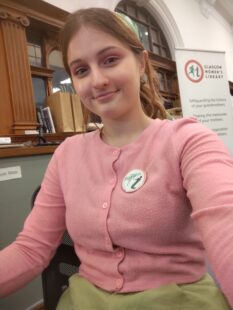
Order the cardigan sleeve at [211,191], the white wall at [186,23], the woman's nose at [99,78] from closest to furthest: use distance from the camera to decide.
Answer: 1. the cardigan sleeve at [211,191]
2. the woman's nose at [99,78]
3. the white wall at [186,23]

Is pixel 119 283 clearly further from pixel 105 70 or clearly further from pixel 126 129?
pixel 105 70

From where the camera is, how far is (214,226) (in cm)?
50

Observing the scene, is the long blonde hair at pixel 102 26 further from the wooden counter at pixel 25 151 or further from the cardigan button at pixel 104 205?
the wooden counter at pixel 25 151

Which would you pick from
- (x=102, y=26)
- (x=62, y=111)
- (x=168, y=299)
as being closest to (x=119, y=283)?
(x=168, y=299)

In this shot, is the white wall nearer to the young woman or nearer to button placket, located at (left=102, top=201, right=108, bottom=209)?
the young woman

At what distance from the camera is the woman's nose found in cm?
72

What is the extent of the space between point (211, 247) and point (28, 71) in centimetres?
256

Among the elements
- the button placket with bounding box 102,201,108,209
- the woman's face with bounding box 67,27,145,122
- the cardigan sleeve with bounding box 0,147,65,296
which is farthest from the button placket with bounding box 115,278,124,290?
the woman's face with bounding box 67,27,145,122

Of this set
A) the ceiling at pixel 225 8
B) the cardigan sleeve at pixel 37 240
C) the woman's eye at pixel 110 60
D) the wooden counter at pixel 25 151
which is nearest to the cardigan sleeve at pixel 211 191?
the woman's eye at pixel 110 60

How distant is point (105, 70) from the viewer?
73 cm

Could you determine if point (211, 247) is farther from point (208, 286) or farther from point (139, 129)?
point (139, 129)

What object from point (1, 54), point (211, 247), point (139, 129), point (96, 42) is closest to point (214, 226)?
point (211, 247)

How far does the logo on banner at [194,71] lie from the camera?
118 inches

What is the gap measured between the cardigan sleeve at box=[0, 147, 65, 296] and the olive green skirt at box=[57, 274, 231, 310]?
0.19 metres
